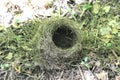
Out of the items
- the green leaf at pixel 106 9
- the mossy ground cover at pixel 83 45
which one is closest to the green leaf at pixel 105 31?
the mossy ground cover at pixel 83 45

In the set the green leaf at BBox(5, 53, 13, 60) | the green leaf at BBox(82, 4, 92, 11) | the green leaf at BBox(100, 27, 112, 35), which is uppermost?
the green leaf at BBox(82, 4, 92, 11)

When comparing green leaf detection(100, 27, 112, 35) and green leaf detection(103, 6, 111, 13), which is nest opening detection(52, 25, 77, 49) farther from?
green leaf detection(103, 6, 111, 13)

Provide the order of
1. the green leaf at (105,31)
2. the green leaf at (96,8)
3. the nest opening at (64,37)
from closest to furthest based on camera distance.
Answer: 1. the nest opening at (64,37)
2. the green leaf at (105,31)
3. the green leaf at (96,8)

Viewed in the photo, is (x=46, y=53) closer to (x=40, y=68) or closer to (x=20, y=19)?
(x=40, y=68)

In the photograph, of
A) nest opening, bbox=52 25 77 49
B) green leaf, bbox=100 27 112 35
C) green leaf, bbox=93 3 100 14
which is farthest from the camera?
green leaf, bbox=93 3 100 14

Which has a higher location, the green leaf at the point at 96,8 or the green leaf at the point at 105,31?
the green leaf at the point at 96,8

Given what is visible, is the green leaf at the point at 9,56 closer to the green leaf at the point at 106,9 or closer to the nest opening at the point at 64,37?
the nest opening at the point at 64,37

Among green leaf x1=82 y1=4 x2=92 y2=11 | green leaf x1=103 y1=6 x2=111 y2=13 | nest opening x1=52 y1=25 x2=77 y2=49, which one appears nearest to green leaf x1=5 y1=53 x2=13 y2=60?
nest opening x1=52 y1=25 x2=77 y2=49
